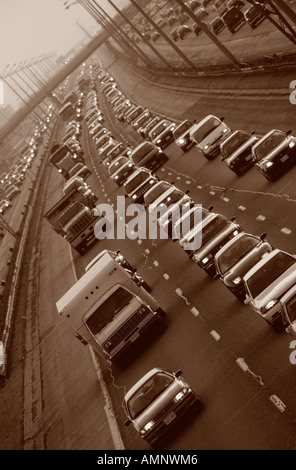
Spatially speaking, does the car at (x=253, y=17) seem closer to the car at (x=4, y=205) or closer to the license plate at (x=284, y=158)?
the license plate at (x=284, y=158)

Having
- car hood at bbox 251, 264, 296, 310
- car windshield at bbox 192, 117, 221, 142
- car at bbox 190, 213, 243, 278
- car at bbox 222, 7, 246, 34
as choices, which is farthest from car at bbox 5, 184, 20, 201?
car hood at bbox 251, 264, 296, 310

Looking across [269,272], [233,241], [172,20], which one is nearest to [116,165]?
[233,241]

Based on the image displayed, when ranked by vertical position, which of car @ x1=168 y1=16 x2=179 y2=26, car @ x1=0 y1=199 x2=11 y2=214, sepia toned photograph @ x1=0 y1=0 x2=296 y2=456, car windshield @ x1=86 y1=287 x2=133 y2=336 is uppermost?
car @ x1=168 y1=16 x2=179 y2=26

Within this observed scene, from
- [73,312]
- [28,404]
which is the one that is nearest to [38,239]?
[28,404]

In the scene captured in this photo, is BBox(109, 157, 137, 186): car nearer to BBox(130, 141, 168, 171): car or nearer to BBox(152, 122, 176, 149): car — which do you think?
BBox(130, 141, 168, 171): car

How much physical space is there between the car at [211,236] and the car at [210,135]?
12.6 m

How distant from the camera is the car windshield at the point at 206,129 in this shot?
34.2 m

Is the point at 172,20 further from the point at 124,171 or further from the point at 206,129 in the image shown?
the point at 206,129

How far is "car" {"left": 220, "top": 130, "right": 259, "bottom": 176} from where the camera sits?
28423 mm

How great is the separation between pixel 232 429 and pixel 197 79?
165ft

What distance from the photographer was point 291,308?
13602mm

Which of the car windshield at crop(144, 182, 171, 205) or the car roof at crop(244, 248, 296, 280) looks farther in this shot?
the car windshield at crop(144, 182, 171, 205)

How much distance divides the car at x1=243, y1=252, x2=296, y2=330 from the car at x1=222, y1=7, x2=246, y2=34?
51.5 m
